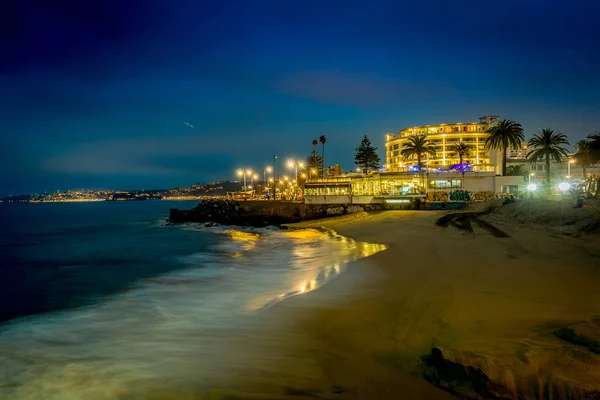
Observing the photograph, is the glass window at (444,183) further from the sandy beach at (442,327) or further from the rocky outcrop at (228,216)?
the sandy beach at (442,327)

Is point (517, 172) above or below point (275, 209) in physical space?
above

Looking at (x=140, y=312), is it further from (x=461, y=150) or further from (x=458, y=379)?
(x=461, y=150)

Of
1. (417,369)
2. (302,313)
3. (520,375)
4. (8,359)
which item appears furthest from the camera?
(302,313)

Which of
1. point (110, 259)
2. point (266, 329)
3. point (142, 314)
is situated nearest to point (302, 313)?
point (266, 329)

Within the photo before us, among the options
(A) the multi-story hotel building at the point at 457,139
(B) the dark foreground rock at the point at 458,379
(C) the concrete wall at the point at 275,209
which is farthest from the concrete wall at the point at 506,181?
(A) the multi-story hotel building at the point at 457,139

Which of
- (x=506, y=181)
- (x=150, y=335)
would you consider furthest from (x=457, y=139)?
(x=150, y=335)

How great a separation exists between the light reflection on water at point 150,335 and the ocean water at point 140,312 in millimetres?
30

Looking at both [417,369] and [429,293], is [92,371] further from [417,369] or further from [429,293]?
[429,293]

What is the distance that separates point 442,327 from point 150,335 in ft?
24.7

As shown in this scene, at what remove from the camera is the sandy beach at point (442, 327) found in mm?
5656

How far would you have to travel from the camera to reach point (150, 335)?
1042 cm

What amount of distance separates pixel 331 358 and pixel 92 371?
16.7 ft

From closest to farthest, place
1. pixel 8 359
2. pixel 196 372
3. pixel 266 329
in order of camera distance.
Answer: pixel 196 372 < pixel 8 359 < pixel 266 329

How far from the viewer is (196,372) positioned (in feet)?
25.2
